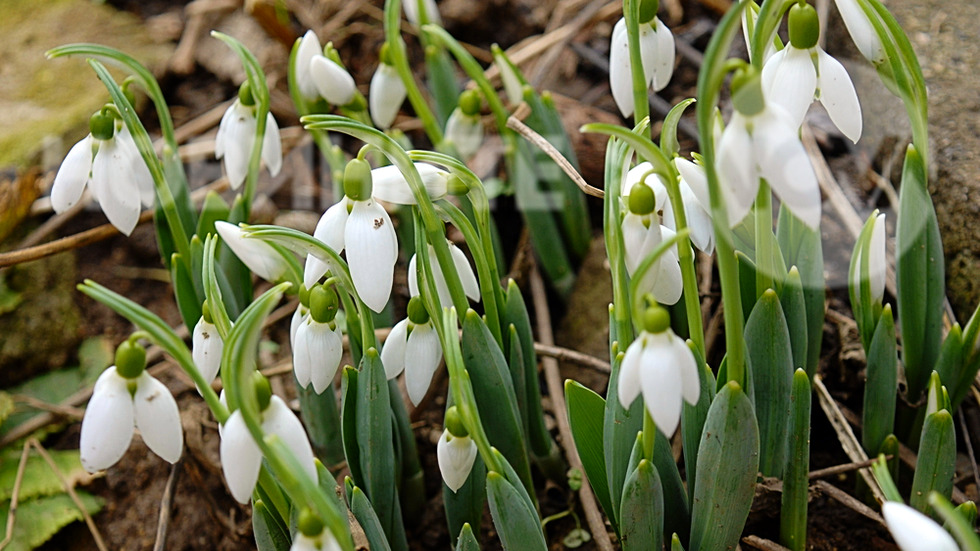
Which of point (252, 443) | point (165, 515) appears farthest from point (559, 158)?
point (165, 515)

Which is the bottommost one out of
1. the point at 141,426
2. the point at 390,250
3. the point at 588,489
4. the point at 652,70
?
the point at 588,489

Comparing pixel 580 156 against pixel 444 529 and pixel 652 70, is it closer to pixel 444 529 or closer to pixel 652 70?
pixel 652 70

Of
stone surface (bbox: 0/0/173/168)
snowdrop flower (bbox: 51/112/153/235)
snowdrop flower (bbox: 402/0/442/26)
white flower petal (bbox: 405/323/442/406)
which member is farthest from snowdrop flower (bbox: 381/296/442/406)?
stone surface (bbox: 0/0/173/168)

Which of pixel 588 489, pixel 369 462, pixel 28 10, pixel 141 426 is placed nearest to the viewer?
pixel 141 426

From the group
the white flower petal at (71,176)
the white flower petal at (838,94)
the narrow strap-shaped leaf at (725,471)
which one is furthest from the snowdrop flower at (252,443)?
→ the white flower petal at (838,94)

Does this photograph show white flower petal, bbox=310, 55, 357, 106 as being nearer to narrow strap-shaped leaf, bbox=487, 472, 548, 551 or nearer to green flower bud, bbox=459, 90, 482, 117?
green flower bud, bbox=459, 90, 482, 117

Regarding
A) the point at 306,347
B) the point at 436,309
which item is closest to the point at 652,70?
the point at 436,309
